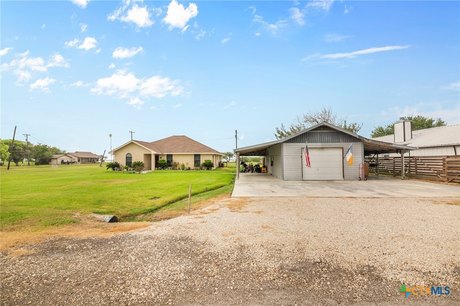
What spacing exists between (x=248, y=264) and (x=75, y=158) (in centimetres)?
9694

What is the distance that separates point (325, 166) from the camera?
17.2 meters

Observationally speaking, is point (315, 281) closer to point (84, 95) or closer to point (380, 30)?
point (380, 30)

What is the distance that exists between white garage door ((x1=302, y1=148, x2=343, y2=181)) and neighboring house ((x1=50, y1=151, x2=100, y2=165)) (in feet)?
247

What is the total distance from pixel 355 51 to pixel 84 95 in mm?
23680

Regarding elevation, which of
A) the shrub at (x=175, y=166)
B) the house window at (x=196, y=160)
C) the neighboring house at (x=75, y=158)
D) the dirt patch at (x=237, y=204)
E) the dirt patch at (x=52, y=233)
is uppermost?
the neighboring house at (x=75, y=158)

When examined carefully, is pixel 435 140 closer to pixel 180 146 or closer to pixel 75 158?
pixel 180 146

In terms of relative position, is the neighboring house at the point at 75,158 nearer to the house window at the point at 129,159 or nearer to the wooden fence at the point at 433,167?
the house window at the point at 129,159

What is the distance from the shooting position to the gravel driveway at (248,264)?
320 cm

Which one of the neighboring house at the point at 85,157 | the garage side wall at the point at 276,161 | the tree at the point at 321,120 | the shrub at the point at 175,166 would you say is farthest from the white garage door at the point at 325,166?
the neighboring house at the point at 85,157

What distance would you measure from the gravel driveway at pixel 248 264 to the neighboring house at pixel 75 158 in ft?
261

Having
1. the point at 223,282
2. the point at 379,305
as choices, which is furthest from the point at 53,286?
the point at 379,305

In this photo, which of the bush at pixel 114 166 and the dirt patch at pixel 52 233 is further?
the bush at pixel 114 166

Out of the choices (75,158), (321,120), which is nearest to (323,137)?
(321,120)

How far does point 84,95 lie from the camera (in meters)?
22.8
